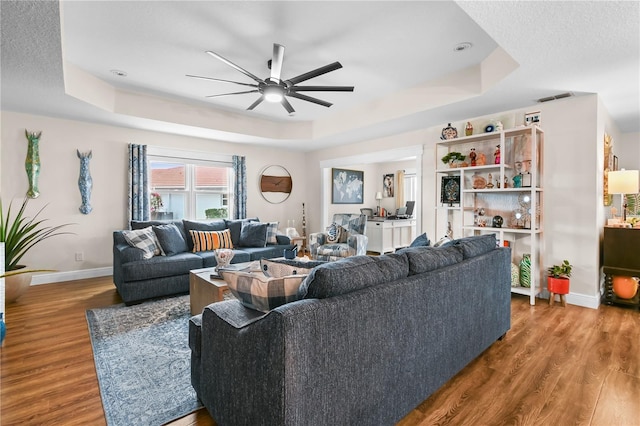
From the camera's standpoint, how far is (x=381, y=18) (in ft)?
8.46

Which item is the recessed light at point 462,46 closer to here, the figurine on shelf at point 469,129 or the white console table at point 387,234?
the figurine on shelf at point 469,129

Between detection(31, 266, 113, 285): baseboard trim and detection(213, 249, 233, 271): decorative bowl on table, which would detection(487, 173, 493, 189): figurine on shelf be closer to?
detection(213, 249, 233, 271): decorative bowl on table

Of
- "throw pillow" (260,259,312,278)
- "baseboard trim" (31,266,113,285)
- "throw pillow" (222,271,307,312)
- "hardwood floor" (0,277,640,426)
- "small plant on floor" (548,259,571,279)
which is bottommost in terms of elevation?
"hardwood floor" (0,277,640,426)

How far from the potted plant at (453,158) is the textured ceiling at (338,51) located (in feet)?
1.74

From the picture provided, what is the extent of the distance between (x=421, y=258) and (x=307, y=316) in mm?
892

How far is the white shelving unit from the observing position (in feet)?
12.2

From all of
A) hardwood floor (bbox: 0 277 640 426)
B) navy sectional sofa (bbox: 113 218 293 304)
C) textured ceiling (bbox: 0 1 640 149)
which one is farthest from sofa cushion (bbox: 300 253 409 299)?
navy sectional sofa (bbox: 113 218 293 304)

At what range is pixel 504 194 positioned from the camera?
13.6ft

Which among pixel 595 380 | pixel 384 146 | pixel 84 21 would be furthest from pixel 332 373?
pixel 384 146

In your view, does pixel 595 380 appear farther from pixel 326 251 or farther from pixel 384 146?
pixel 384 146

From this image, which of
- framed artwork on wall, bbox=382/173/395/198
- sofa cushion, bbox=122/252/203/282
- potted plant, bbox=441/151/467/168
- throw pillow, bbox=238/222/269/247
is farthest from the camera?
framed artwork on wall, bbox=382/173/395/198

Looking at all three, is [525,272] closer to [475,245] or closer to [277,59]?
[475,245]

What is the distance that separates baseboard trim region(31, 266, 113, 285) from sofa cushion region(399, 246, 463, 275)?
4.79m

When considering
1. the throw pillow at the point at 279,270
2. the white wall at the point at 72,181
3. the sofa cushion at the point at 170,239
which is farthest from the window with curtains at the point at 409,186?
the throw pillow at the point at 279,270
